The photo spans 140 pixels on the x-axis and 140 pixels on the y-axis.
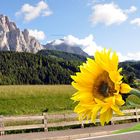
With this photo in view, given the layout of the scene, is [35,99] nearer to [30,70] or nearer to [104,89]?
[104,89]

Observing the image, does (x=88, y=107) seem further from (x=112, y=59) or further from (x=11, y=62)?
(x=11, y=62)

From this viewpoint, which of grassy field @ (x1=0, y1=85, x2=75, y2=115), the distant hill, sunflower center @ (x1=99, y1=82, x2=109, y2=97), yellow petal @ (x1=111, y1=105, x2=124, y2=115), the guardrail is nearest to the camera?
yellow petal @ (x1=111, y1=105, x2=124, y2=115)

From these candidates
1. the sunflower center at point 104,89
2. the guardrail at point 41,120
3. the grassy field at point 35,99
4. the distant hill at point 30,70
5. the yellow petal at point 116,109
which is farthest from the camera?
the distant hill at point 30,70

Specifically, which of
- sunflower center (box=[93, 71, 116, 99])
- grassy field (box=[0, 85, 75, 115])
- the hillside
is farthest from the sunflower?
the hillside

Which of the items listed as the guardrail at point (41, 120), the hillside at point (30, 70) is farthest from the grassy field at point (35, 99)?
the hillside at point (30, 70)

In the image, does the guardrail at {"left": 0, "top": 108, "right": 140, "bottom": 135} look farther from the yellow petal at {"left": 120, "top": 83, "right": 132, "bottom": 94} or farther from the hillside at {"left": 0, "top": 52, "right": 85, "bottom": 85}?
the hillside at {"left": 0, "top": 52, "right": 85, "bottom": 85}

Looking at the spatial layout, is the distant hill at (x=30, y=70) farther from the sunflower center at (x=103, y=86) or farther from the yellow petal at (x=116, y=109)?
the yellow petal at (x=116, y=109)

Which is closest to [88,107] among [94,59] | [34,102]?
[94,59]

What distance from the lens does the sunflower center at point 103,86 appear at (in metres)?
1.41

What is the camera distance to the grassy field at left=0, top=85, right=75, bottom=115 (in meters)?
46.1

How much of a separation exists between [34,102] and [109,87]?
4742 centimetres

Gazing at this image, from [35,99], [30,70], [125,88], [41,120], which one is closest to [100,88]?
[125,88]

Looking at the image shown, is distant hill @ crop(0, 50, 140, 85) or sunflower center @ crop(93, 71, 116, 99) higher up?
distant hill @ crop(0, 50, 140, 85)

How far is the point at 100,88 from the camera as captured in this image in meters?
1.47
